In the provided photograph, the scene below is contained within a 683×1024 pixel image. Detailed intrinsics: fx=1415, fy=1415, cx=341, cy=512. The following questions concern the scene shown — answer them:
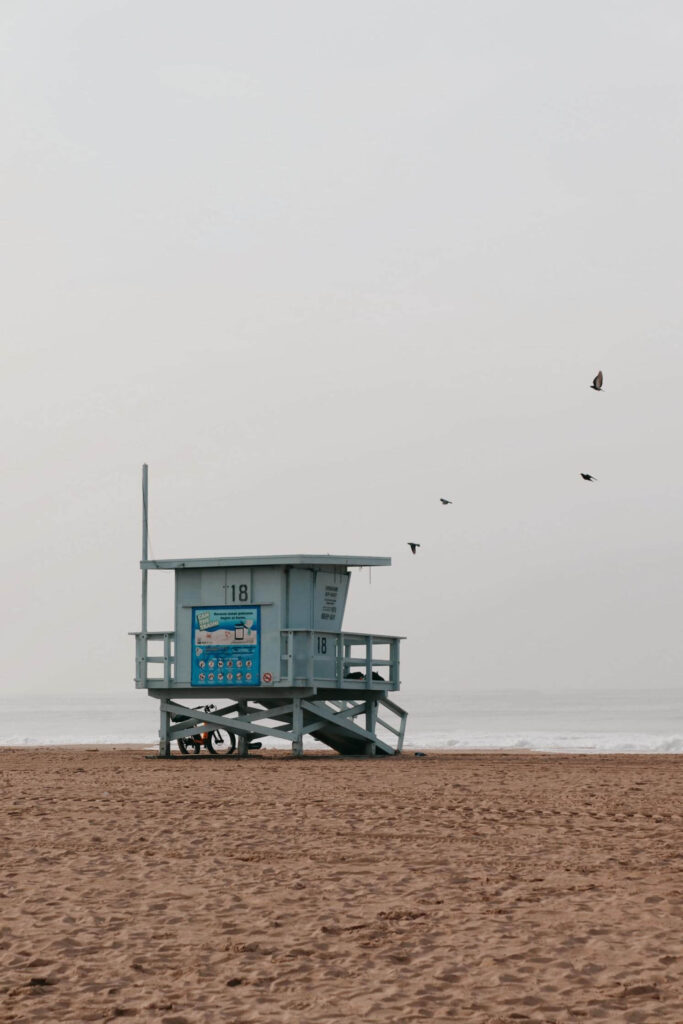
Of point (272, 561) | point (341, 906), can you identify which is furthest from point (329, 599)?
point (341, 906)

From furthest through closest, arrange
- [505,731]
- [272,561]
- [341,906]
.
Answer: [505,731], [272,561], [341,906]

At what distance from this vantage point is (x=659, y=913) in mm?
9320

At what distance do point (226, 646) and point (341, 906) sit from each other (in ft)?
55.4

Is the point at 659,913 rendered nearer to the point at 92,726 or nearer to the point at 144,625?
the point at 144,625

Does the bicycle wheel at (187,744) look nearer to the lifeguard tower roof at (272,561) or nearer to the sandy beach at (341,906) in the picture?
the lifeguard tower roof at (272,561)

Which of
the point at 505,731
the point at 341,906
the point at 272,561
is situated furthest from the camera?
the point at 505,731

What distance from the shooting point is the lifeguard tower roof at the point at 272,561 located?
2591 centimetres

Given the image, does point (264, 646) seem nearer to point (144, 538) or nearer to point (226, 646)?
point (226, 646)

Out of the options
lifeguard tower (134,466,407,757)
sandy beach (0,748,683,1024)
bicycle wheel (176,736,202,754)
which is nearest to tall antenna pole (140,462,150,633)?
lifeguard tower (134,466,407,757)

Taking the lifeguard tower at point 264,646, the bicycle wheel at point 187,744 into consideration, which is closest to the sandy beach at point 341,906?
the lifeguard tower at point 264,646

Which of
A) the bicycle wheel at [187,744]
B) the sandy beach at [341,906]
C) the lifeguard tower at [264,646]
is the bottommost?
the sandy beach at [341,906]

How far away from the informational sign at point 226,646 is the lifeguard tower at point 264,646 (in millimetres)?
19

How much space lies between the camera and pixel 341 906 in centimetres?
972

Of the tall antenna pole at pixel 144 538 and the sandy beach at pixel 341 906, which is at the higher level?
the tall antenna pole at pixel 144 538
